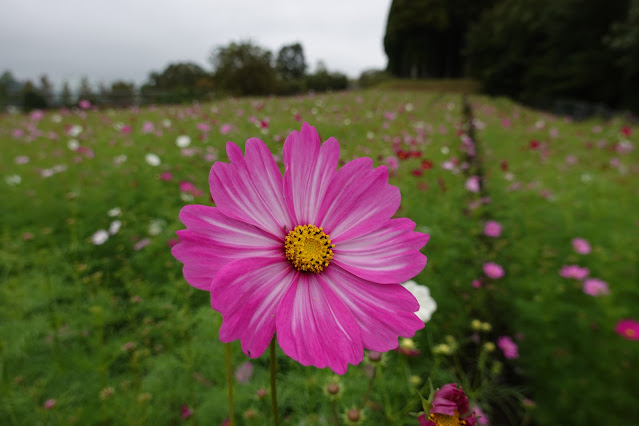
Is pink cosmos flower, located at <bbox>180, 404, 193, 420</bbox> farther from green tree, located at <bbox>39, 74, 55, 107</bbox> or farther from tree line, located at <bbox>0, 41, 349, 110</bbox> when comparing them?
green tree, located at <bbox>39, 74, 55, 107</bbox>

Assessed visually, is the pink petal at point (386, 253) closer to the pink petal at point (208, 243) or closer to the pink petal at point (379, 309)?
the pink petal at point (379, 309)

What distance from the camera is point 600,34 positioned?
14.5 m

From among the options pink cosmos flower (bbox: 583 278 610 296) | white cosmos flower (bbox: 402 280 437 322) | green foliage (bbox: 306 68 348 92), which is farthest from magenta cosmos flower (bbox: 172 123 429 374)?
green foliage (bbox: 306 68 348 92)

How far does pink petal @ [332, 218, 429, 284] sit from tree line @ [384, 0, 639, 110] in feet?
49.8

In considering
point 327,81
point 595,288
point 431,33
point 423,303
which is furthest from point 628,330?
point 431,33

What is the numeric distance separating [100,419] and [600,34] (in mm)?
20640

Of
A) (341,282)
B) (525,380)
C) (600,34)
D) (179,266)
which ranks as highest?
(600,34)

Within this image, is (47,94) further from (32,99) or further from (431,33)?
(431,33)

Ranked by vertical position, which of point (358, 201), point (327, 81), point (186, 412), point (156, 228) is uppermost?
point (327, 81)

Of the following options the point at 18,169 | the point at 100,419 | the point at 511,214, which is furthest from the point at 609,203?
the point at 18,169

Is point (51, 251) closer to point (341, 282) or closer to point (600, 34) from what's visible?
point (341, 282)

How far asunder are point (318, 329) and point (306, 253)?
0.30 ft

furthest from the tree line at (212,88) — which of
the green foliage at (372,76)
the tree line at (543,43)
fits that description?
the tree line at (543,43)

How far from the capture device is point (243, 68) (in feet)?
56.7
